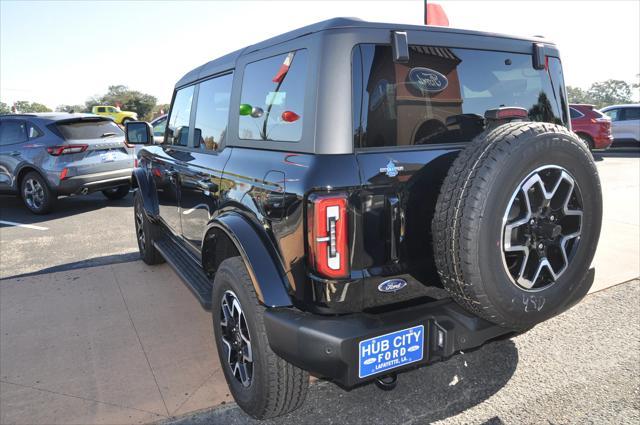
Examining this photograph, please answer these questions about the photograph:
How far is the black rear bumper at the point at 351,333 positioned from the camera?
1890mm

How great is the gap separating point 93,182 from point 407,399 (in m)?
6.62

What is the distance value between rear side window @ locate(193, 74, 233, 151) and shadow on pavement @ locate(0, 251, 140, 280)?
2494 millimetres

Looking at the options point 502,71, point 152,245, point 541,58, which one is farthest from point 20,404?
point 541,58

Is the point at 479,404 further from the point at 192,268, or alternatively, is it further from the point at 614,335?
the point at 192,268

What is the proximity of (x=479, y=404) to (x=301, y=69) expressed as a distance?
1978 millimetres

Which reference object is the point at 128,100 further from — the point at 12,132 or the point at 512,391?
the point at 512,391

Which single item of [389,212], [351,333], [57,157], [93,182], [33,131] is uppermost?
[33,131]

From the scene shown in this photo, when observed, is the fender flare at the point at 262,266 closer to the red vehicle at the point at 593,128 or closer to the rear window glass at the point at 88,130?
the rear window glass at the point at 88,130

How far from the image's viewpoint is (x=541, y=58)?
8.59 ft

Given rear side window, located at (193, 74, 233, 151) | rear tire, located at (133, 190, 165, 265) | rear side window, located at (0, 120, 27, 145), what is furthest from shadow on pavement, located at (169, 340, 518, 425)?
rear side window, located at (0, 120, 27, 145)

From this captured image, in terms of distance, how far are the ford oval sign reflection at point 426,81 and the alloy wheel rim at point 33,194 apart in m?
7.36

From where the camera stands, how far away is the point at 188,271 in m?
3.46

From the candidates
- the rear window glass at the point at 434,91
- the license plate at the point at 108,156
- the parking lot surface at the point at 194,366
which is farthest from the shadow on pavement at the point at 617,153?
the rear window glass at the point at 434,91

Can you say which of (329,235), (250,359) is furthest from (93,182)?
(329,235)
